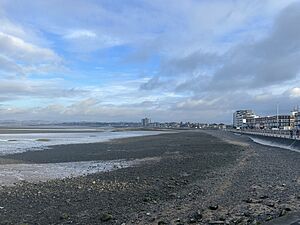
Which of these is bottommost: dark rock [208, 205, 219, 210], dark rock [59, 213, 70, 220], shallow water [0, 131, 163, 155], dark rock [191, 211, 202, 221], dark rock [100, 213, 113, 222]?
dark rock [59, 213, 70, 220]

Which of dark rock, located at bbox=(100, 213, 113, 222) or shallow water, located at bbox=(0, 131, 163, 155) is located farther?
shallow water, located at bbox=(0, 131, 163, 155)

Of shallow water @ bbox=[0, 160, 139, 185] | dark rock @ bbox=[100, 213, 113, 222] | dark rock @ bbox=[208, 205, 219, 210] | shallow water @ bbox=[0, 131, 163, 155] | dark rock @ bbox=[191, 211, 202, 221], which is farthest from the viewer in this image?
shallow water @ bbox=[0, 131, 163, 155]

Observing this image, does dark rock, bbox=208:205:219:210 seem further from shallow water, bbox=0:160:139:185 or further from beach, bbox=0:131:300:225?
shallow water, bbox=0:160:139:185

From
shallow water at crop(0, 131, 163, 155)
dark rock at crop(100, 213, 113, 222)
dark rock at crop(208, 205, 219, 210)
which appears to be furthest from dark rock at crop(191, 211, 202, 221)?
shallow water at crop(0, 131, 163, 155)

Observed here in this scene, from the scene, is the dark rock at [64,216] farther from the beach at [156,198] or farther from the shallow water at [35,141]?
the shallow water at [35,141]

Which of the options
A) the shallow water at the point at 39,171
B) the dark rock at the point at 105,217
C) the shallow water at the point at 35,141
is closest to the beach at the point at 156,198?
the dark rock at the point at 105,217

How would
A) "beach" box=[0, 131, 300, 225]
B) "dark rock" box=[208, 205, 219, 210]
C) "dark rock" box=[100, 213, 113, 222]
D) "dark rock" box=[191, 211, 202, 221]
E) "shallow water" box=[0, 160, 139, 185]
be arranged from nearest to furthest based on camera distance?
1. "dark rock" box=[191, 211, 202, 221]
2. "beach" box=[0, 131, 300, 225]
3. "dark rock" box=[100, 213, 113, 222]
4. "dark rock" box=[208, 205, 219, 210]
5. "shallow water" box=[0, 160, 139, 185]

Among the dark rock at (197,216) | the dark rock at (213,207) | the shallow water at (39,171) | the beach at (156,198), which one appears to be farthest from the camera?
the shallow water at (39,171)

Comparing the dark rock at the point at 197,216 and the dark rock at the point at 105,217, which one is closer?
the dark rock at the point at 197,216

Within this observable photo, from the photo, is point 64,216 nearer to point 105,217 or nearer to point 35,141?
point 105,217

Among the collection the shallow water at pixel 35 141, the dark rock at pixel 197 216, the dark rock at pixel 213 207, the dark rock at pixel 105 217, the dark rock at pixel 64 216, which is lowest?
the dark rock at pixel 64 216

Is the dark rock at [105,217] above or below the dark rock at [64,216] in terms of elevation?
above

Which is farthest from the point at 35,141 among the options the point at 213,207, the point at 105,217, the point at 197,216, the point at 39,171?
the point at 197,216

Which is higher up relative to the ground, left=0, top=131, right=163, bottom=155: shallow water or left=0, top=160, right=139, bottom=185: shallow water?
left=0, top=131, right=163, bottom=155: shallow water
